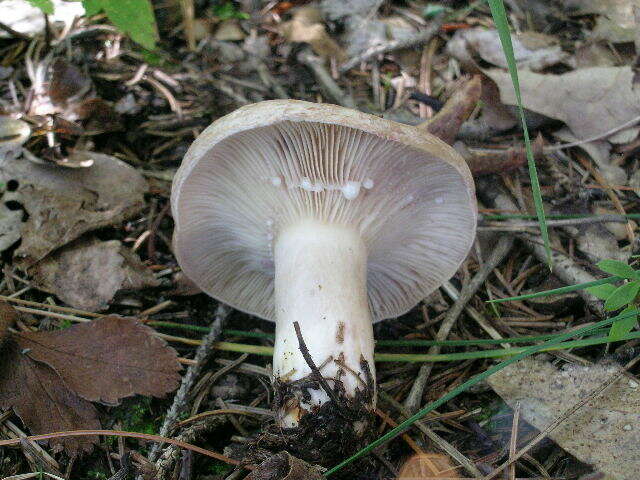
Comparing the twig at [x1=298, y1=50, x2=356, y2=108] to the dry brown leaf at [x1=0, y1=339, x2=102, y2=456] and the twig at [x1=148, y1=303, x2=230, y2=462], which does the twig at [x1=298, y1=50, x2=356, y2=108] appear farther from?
the dry brown leaf at [x1=0, y1=339, x2=102, y2=456]

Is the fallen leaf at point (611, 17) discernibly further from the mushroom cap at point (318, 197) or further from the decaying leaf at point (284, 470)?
the decaying leaf at point (284, 470)

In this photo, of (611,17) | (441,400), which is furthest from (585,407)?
(611,17)

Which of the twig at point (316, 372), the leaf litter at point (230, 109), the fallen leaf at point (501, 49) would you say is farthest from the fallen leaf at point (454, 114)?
the twig at point (316, 372)

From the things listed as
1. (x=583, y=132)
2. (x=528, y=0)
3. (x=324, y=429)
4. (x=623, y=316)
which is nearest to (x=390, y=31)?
(x=528, y=0)

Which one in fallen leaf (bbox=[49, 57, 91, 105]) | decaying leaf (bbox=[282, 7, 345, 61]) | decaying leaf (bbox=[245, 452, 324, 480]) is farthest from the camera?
decaying leaf (bbox=[282, 7, 345, 61])

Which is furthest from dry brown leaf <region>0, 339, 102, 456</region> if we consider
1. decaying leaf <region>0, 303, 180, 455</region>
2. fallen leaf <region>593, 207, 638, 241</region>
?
fallen leaf <region>593, 207, 638, 241</region>

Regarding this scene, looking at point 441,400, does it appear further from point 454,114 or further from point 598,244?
point 454,114

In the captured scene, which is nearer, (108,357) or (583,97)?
(108,357)
